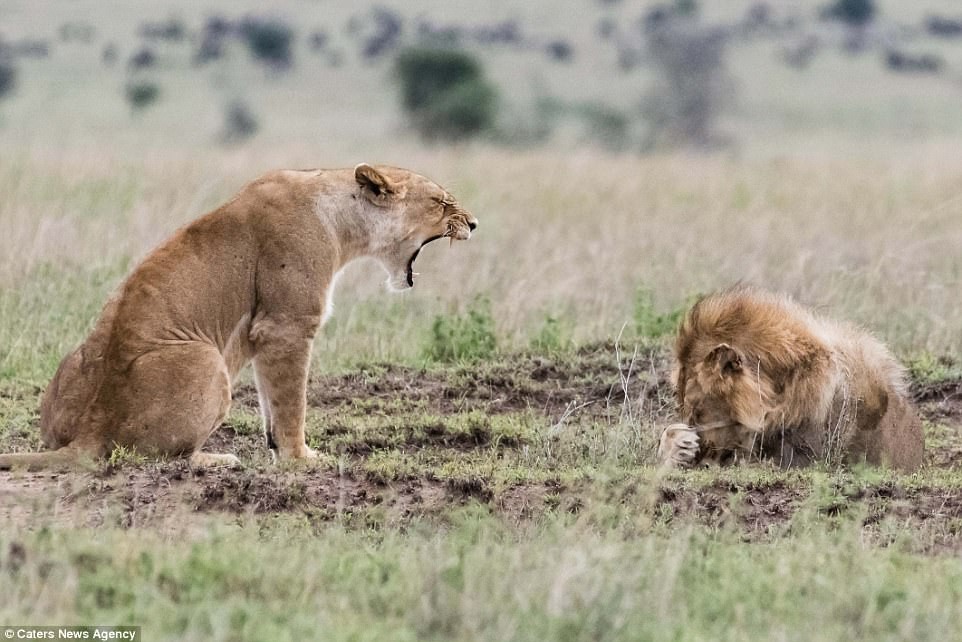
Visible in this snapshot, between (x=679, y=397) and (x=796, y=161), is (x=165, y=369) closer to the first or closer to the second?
(x=679, y=397)

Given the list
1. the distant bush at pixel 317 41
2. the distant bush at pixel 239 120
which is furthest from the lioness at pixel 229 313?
the distant bush at pixel 317 41

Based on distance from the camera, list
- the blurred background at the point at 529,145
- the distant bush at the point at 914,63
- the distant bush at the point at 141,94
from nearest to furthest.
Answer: the blurred background at the point at 529,145 < the distant bush at the point at 141,94 < the distant bush at the point at 914,63

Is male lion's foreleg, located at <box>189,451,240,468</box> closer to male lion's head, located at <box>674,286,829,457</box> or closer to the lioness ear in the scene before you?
male lion's head, located at <box>674,286,829,457</box>

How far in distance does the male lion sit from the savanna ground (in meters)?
0.18

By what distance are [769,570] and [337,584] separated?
3.93 feet

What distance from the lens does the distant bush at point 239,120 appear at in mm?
29994

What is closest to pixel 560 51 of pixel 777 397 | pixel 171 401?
pixel 777 397

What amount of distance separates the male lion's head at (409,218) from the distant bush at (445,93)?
20.9 metres

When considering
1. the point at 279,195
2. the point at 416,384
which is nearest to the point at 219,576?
the point at 279,195

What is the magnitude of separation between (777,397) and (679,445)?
0.42 meters

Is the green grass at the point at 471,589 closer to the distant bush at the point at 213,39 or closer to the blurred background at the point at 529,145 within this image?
the blurred background at the point at 529,145

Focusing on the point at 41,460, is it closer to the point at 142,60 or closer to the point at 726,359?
the point at 726,359

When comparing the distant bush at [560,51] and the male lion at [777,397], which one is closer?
the male lion at [777,397]

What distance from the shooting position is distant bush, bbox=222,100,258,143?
30.0m
